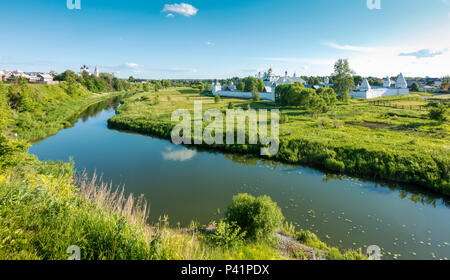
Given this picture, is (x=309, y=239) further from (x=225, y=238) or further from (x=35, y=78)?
(x=35, y=78)

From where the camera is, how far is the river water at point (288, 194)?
25.4 ft

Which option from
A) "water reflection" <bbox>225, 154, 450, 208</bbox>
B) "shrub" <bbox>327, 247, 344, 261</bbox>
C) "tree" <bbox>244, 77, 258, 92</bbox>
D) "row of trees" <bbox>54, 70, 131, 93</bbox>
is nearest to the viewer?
"shrub" <bbox>327, 247, 344, 261</bbox>

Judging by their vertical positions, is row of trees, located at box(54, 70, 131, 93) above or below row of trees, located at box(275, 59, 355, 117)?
above

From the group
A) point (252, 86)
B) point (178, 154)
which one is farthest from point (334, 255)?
point (252, 86)

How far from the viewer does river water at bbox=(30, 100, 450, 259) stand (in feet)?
25.4

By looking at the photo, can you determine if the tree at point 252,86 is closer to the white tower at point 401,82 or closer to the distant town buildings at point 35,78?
the white tower at point 401,82

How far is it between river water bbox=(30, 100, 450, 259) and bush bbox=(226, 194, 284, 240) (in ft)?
6.22

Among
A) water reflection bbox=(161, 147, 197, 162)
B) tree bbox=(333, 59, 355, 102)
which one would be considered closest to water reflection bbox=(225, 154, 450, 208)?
water reflection bbox=(161, 147, 197, 162)

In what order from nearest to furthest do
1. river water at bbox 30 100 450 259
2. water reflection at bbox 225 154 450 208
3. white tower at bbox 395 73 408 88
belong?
river water at bbox 30 100 450 259 → water reflection at bbox 225 154 450 208 → white tower at bbox 395 73 408 88

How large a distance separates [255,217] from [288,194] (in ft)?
14.8

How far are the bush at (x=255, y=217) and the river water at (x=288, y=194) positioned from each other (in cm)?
190

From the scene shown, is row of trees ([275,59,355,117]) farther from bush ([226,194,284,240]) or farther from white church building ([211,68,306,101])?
bush ([226,194,284,240])

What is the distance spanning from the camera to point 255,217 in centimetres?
667

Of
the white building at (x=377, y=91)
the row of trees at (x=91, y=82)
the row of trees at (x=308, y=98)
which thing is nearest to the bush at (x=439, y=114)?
the row of trees at (x=308, y=98)
